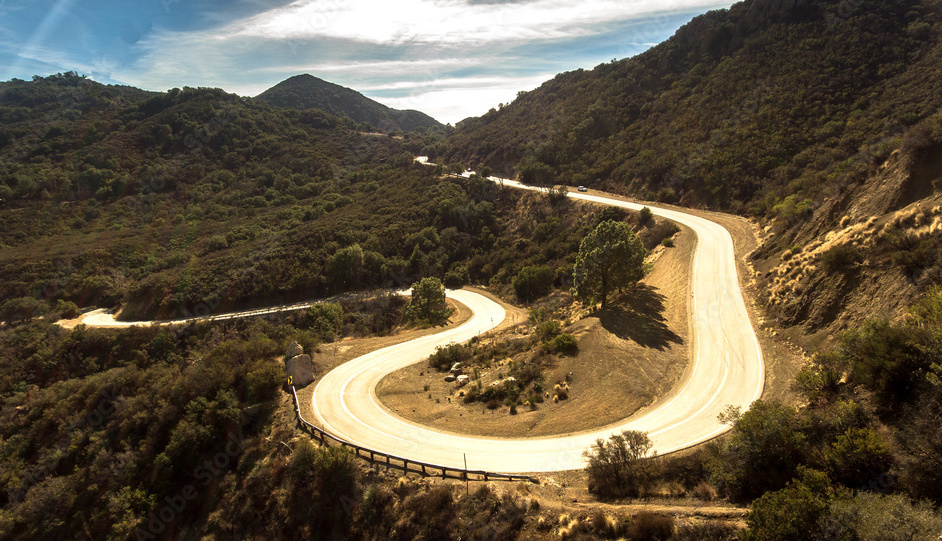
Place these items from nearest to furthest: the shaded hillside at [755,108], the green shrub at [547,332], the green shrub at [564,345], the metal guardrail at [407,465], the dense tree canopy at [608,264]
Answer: the metal guardrail at [407,465], the green shrub at [564,345], the green shrub at [547,332], the dense tree canopy at [608,264], the shaded hillside at [755,108]

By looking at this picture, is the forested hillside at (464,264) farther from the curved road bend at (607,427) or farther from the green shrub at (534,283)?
the curved road bend at (607,427)

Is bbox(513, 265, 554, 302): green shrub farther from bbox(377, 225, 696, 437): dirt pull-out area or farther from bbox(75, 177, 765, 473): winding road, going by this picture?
bbox(75, 177, 765, 473): winding road

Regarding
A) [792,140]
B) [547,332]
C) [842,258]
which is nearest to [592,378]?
[547,332]

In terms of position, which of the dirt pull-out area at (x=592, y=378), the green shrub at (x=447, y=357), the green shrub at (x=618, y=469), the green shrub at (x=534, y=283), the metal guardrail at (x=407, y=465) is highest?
the green shrub at (x=618, y=469)

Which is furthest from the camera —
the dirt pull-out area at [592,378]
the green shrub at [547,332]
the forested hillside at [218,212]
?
the forested hillside at [218,212]

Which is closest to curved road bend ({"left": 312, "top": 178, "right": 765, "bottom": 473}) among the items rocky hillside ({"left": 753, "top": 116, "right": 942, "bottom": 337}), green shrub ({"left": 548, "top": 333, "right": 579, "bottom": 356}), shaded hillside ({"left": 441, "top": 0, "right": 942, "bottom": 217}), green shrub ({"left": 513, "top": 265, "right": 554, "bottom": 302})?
rocky hillside ({"left": 753, "top": 116, "right": 942, "bottom": 337})

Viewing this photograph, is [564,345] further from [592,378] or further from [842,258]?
[842,258]

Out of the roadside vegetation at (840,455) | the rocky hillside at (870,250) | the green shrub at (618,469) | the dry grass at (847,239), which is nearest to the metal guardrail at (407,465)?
the green shrub at (618,469)
